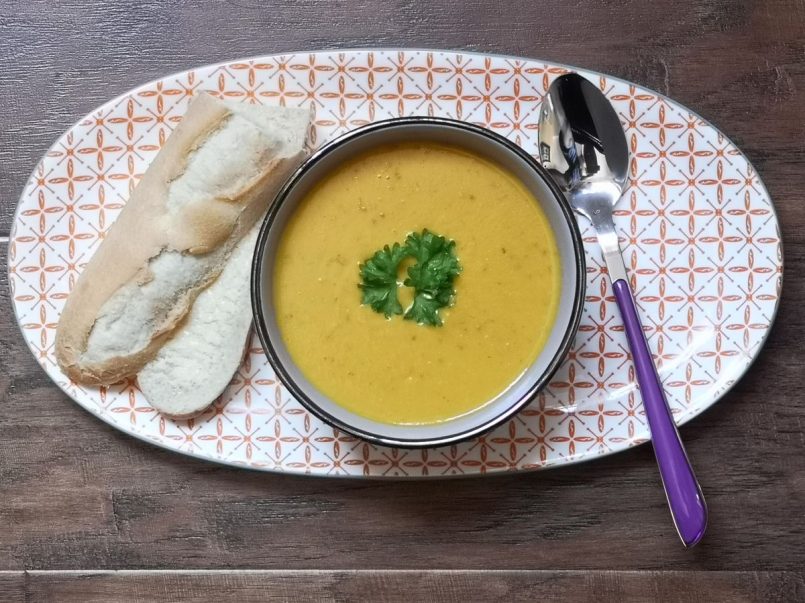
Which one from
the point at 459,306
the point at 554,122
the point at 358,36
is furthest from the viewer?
the point at 358,36

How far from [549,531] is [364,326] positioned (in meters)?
0.79

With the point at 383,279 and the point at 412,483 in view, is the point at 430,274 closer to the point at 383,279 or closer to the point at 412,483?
the point at 383,279

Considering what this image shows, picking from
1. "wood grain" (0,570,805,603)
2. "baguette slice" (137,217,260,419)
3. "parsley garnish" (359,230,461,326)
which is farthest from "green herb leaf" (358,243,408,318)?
"wood grain" (0,570,805,603)

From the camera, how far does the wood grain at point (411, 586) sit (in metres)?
1.92

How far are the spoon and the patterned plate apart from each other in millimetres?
42

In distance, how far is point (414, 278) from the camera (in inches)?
62.9

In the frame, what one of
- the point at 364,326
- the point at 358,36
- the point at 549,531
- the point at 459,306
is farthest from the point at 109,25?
the point at 549,531

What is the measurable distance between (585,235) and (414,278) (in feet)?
1.71

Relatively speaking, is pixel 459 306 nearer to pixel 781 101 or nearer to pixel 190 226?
pixel 190 226

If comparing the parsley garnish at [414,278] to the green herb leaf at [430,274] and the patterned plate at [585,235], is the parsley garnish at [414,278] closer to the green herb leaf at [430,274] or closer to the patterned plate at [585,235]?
the green herb leaf at [430,274]

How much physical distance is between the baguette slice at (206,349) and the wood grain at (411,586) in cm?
54

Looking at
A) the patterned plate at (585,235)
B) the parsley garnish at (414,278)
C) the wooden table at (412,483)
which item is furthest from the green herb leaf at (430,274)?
the wooden table at (412,483)

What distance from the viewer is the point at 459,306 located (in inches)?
64.7

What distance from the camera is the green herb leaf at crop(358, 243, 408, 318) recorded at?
162 cm
